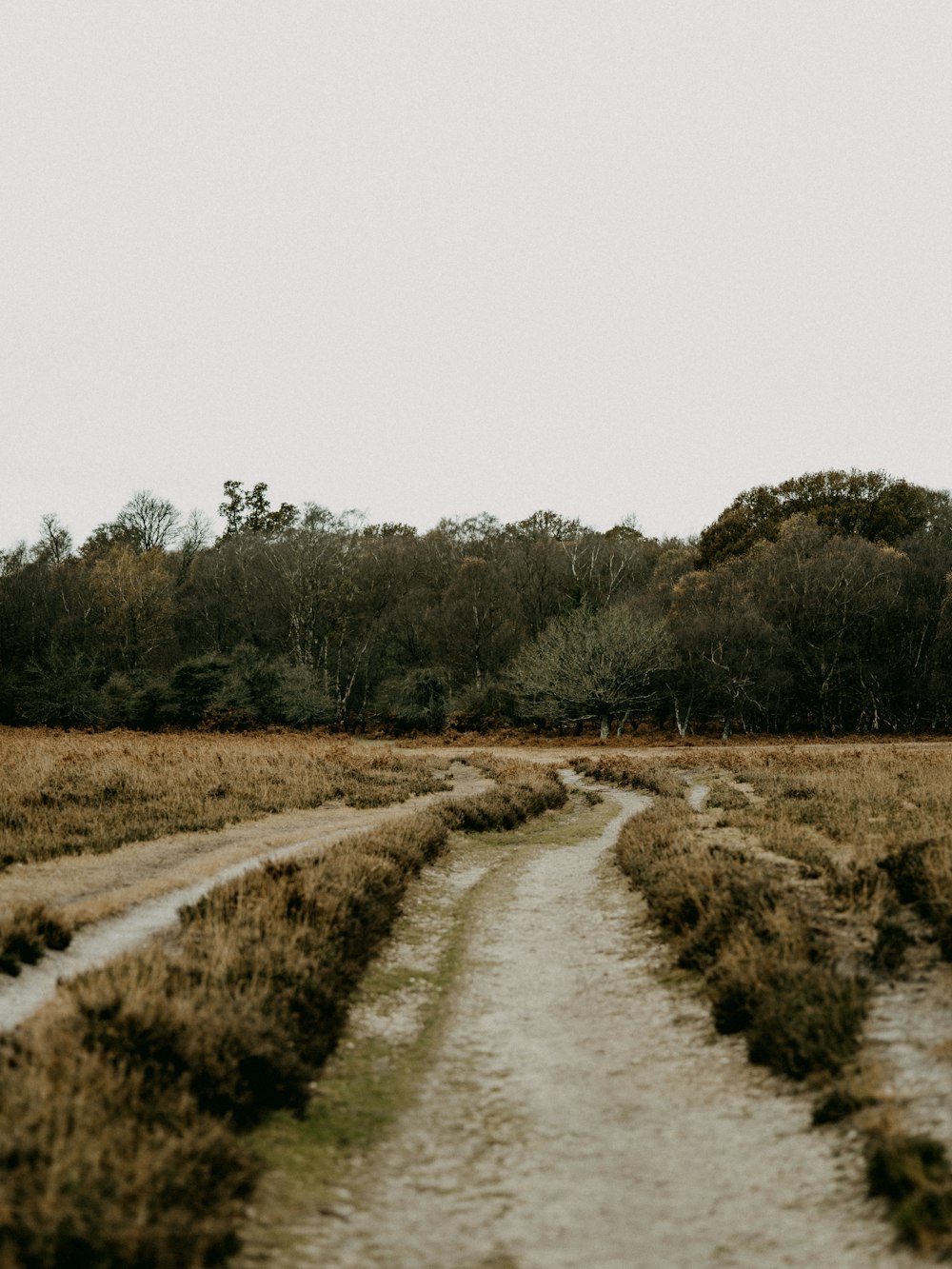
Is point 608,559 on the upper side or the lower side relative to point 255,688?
upper

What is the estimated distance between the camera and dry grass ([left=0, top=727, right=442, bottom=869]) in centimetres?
1811

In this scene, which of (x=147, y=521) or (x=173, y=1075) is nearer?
(x=173, y=1075)

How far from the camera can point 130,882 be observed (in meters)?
14.2

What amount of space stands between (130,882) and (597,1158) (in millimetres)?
9693

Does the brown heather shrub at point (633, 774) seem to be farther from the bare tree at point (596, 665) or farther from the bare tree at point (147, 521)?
the bare tree at point (147, 521)

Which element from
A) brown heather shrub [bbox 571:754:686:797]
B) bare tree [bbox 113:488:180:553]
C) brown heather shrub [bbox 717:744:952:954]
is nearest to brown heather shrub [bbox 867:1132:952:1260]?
brown heather shrub [bbox 717:744:952:954]

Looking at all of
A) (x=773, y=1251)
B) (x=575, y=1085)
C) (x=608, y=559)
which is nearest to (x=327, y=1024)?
(x=575, y=1085)

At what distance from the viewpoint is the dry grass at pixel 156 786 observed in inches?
713

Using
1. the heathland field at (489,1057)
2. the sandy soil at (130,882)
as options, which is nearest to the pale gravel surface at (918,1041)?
the heathland field at (489,1057)

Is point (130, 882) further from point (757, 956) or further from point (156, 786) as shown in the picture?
point (156, 786)

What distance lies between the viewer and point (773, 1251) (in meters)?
5.31

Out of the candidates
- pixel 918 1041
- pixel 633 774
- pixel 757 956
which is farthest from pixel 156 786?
pixel 918 1041

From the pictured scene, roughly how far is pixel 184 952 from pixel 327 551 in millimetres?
59411

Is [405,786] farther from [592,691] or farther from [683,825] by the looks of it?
[592,691]
